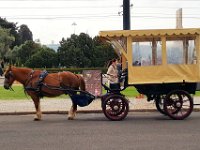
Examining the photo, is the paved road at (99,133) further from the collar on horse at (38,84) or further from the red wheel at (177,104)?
the collar on horse at (38,84)

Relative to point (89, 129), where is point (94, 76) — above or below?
above

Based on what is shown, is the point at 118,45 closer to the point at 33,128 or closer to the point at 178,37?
the point at 178,37

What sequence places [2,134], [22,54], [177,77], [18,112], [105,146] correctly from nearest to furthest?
[105,146], [2,134], [177,77], [18,112], [22,54]

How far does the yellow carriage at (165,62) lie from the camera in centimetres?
1459

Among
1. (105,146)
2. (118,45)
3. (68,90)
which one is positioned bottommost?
(105,146)

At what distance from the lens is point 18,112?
Result: 1700 cm

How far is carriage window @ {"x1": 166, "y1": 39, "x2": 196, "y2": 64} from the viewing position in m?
14.8

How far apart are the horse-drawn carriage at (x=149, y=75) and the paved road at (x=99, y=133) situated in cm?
53

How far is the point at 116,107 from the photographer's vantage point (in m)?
Answer: 14.7

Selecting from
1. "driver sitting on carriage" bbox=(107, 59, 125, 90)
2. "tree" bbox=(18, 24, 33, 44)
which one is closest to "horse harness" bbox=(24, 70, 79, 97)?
"driver sitting on carriage" bbox=(107, 59, 125, 90)

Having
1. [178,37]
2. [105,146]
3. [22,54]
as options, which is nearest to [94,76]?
[178,37]

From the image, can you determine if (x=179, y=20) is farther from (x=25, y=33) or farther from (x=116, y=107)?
(x=25, y=33)

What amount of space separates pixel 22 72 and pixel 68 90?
158 centimetres

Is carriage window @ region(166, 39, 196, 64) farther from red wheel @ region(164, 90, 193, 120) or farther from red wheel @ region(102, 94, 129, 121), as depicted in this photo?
red wheel @ region(102, 94, 129, 121)
